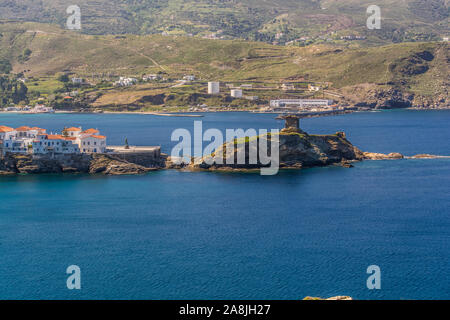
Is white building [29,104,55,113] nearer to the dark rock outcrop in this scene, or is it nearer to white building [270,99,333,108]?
white building [270,99,333,108]

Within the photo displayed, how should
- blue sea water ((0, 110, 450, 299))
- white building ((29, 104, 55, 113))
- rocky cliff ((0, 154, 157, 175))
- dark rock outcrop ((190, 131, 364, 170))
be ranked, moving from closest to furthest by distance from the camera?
blue sea water ((0, 110, 450, 299)) → rocky cliff ((0, 154, 157, 175)) → dark rock outcrop ((190, 131, 364, 170)) → white building ((29, 104, 55, 113))

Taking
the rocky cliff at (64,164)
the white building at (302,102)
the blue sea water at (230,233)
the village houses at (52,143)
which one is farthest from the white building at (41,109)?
the blue sea water at (230,233)

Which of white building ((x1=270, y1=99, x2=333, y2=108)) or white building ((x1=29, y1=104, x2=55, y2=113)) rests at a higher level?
white building ((x1=270, y1=99, x2=333, y2=108))

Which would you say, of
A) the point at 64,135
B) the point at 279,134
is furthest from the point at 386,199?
the point at 64,135

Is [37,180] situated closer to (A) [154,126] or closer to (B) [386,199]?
(B) [386,199]

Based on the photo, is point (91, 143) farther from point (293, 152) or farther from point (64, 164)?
point (293, 152)

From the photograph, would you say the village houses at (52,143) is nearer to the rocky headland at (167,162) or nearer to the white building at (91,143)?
the white building at (91,143)

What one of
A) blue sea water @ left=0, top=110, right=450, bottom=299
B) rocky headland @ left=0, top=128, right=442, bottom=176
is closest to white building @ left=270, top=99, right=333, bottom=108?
blue sea water @ left=0, top=110, right=450, bottom=299
